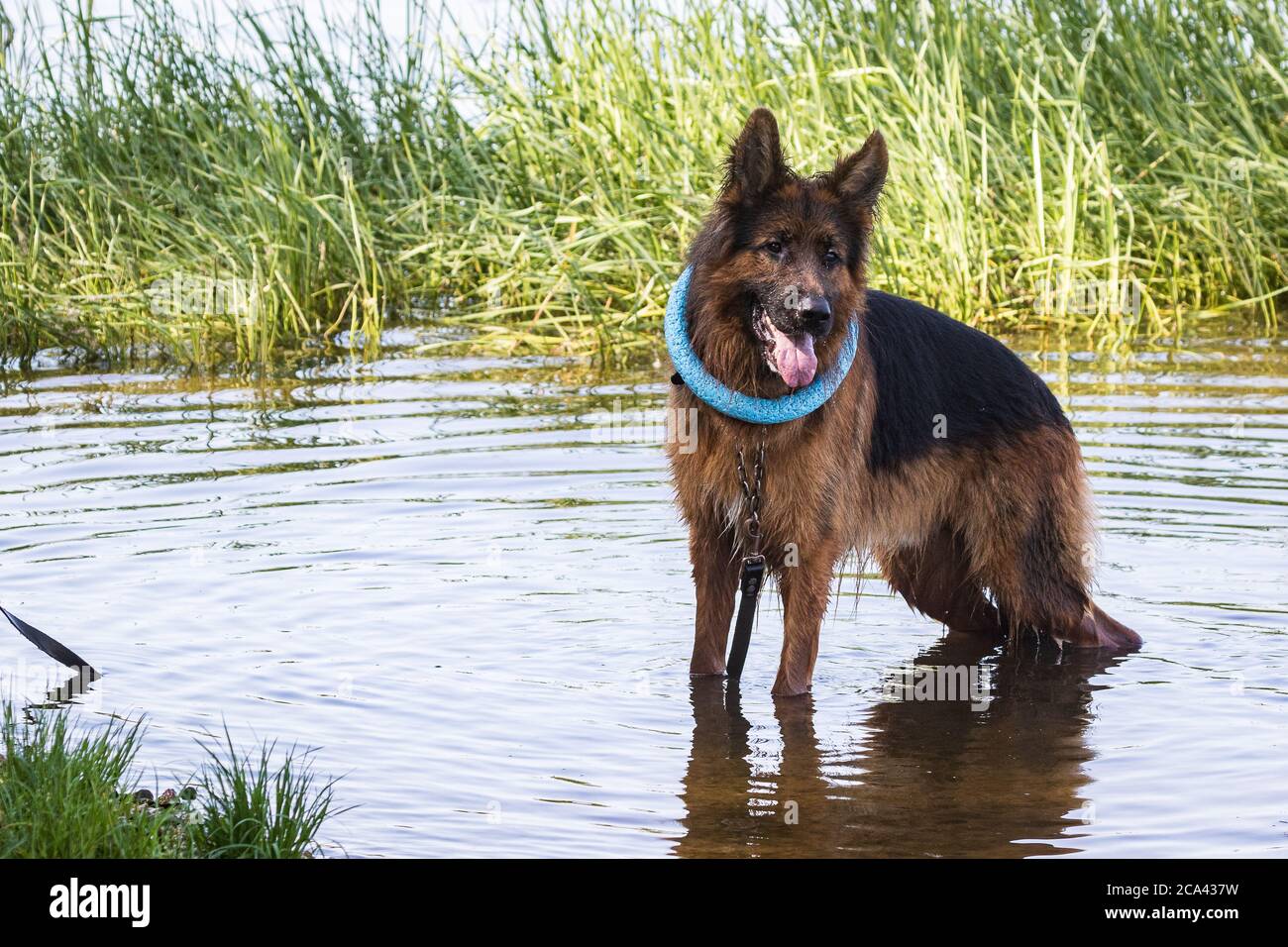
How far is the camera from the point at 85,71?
42.0 ft

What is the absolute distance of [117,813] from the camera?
3984 millimetres

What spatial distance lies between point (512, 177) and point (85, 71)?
10.9 ft

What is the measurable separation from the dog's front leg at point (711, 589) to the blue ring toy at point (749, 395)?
51cm

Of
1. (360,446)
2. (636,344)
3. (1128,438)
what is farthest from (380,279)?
(1128,438)

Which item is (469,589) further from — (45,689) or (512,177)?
(512,177)

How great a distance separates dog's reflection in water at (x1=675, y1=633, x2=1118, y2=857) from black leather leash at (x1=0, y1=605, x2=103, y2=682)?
78.0 inches

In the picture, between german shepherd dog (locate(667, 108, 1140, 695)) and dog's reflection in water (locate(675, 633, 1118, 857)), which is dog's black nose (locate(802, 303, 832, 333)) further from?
dog's reflection in water (locate(675, 633, 1118, 857))

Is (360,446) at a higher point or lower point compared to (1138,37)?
lower

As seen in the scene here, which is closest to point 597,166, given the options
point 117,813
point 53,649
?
point 53,649

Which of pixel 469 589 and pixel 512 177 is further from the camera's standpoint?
pixel 512 177

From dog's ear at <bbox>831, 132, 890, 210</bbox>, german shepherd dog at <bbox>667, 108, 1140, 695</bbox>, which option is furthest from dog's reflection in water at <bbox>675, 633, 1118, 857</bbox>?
dog's ear at <bbox>831, 132, 890, 210</bbox>

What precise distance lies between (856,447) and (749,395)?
534mm

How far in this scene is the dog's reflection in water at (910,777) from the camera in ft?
15.2

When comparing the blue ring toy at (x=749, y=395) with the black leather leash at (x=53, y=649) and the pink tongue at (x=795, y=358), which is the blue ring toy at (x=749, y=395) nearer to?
the pink tongue at (x=795, y=358)
